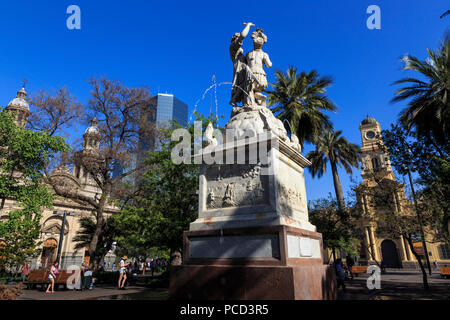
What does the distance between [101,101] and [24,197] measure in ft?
34.4

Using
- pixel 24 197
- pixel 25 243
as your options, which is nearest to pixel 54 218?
pixel 25 243

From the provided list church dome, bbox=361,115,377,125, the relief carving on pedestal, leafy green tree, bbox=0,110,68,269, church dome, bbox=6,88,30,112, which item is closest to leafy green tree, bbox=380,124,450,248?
the relief carving on pedestal

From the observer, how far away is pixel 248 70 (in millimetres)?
6883

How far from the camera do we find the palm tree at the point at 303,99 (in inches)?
773

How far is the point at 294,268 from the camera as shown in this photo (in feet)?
13.2

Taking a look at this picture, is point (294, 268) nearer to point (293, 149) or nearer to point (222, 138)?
point (293, 149)

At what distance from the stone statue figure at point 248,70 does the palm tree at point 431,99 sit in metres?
13.2

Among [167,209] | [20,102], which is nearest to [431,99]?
[167,209]

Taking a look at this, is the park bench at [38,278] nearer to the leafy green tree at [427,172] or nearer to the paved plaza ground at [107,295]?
the paved plaza ground at [107,295]

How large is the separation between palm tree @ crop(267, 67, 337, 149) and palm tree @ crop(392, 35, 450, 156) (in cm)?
472

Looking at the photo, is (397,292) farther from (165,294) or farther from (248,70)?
(248,70)

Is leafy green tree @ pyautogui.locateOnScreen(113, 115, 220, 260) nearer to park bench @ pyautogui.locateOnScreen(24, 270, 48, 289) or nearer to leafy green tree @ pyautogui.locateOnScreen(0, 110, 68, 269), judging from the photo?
park bench @ pyautogui.locateOnScreen(24, 270, 48, 289)

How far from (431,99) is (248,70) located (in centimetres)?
1481

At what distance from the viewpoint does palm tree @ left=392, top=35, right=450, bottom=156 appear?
50.8 feet
